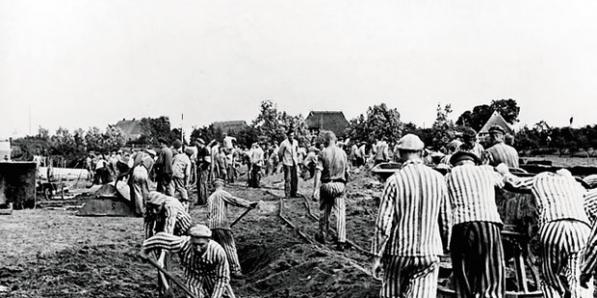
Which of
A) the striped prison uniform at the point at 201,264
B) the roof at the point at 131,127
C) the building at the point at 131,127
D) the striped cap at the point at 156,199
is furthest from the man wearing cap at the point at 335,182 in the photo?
the roof at the point at 131,127

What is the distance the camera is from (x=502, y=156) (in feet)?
32.2

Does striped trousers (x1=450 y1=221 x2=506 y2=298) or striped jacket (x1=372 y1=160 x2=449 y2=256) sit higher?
striped jacket (x1=372 y1=160 x2=449 y2=256)

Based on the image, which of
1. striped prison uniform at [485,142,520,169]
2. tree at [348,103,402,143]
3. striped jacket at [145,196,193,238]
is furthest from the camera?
tree at [348,103,402,143]

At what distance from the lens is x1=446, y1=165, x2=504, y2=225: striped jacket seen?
6457 millimetres

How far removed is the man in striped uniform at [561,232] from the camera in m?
6.37

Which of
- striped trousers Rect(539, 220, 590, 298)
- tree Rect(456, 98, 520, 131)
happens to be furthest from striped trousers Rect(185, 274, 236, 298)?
tree Rect(456, 98, 520, 131)

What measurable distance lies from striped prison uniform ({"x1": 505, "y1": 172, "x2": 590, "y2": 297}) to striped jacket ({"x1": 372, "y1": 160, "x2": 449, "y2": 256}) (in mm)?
1256

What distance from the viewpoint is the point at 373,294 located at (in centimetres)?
817

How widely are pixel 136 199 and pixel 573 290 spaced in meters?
12.7

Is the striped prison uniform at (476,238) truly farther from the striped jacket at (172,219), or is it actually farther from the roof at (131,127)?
the roof at (131,127)

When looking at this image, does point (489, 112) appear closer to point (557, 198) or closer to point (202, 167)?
point (202, 167)

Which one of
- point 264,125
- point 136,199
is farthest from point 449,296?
point 264,125

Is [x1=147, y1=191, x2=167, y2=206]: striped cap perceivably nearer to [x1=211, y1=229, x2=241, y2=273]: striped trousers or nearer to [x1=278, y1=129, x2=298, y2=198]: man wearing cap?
[x1=211, y1=229, x2=241, y2=273]: striped trousers

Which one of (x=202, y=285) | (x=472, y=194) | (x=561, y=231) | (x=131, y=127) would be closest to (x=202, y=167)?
(x=202, y=285)
